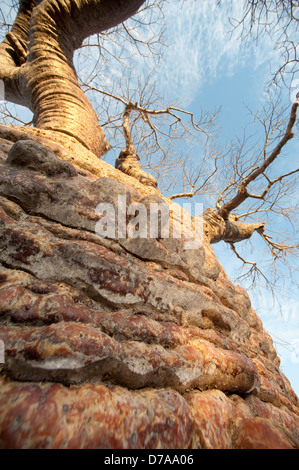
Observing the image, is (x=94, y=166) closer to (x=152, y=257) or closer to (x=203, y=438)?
(x=152, y=257)

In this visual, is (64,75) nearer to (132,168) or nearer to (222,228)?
(132,168)

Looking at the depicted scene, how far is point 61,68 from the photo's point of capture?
2.43m

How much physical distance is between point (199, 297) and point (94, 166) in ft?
3.83

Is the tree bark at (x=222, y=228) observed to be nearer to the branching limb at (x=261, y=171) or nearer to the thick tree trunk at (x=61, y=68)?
the branching limb at (x=261, y=171)

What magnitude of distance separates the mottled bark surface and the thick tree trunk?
1144mm

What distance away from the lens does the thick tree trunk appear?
2172 millimetres

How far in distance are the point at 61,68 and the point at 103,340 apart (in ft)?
9.38

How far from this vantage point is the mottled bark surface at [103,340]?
1.73 ft

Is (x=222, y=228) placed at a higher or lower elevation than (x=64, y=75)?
lower

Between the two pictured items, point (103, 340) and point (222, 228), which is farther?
point (222, 228)
